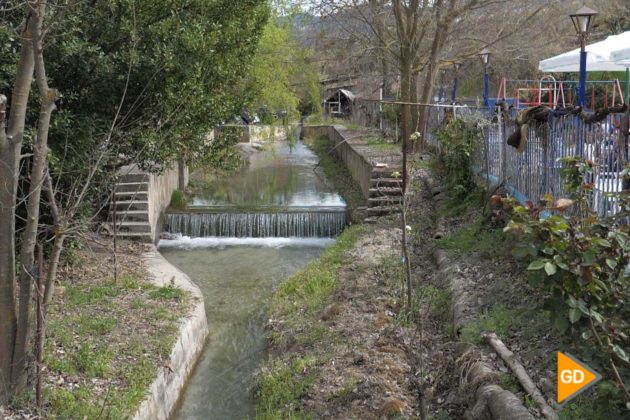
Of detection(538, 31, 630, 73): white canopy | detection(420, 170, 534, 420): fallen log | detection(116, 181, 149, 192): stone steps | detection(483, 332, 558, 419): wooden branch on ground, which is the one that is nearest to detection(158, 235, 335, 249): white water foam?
detection(116, 181, 149, 192): stone steps

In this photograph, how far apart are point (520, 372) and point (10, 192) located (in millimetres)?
4615

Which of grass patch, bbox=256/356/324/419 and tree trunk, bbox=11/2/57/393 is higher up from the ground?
tree trunk, bbox=11/2/57/393

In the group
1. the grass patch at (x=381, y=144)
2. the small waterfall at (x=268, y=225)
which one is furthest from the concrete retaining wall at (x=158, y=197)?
the grass patch at (x=381, y=144)

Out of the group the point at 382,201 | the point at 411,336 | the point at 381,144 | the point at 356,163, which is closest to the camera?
the point at 411,336

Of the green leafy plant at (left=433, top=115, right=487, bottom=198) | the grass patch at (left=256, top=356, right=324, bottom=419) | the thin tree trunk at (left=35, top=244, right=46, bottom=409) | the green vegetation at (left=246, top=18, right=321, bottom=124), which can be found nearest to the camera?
the thin tree trunk at (left=35, top=244, right=46, bottom=409)

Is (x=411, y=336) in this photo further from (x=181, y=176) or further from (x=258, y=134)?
(x=258, y=134)

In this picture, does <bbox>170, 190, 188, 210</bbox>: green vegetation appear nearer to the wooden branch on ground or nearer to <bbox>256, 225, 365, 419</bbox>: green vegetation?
<bbox>256, 225, 365, 419</bbox>: green vegetation

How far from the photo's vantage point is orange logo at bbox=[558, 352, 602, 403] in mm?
3248

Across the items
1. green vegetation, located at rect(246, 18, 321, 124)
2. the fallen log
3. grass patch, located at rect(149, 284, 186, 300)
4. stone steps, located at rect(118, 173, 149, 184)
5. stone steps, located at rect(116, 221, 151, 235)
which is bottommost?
grass patch, located at rect(149, 284, 186, 300)

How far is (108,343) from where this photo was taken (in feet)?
24.2

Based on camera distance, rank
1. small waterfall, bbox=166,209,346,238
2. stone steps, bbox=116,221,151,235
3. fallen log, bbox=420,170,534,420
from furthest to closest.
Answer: small waterfall, bbox=166,209,346,238 → stone steps, bbox=116,221,151,235 → fallen log, bbox=420,170,534,420

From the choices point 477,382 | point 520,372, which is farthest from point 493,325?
point 520,372

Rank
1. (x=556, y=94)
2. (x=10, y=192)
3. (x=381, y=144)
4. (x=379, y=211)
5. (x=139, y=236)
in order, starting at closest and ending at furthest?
(x=10, y=192)
(x=139, y=236)
(x=379, y=211)
(x=556, y=94)
(x=381, y=144)

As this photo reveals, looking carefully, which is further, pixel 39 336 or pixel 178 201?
pixel 178 201
